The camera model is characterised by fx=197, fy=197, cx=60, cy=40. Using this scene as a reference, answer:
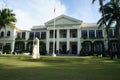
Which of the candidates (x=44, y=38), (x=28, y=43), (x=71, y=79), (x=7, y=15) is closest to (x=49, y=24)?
(x=44, y=38)

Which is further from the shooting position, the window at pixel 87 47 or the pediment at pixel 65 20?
the pediment at pixel 65 20

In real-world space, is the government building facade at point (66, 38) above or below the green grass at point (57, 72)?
above

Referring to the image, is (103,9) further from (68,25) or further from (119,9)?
(68,25)

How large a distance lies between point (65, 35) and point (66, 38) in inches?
85.1

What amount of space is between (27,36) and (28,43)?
8.19 feet

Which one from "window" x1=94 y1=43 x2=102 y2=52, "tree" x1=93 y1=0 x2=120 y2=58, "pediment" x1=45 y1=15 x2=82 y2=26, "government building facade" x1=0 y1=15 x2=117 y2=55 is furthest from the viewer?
"pediment" x1=45 y1=15 x2=82 y2=26

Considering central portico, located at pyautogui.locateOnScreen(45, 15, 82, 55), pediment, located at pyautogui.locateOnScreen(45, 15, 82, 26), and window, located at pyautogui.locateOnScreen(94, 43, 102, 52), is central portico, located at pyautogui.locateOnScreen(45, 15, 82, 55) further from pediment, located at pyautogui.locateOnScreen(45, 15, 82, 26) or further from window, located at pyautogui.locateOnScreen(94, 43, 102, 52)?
window, located at pyautogui.locateOnScreen(94, 43, 102, 52)

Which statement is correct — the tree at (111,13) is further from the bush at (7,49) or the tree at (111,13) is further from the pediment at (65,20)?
the bush at (7,49)

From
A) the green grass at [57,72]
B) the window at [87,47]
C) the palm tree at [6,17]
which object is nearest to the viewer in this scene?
the green grass at [57,72]

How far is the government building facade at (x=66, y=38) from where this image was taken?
153ft

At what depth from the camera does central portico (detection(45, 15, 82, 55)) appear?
1895 inches

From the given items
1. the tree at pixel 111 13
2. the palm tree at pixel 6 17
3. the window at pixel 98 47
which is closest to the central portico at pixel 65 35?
the window at pixel 98 47

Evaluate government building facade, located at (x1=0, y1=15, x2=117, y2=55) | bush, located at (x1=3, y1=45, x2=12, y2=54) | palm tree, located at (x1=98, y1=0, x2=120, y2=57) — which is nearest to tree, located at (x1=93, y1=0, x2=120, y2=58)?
palm tree, located at (x1=98, y1=0, x2=120, y2=57)

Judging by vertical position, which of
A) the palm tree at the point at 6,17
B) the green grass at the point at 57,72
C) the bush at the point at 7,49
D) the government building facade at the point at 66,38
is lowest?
the green grass at the point at 57,72
